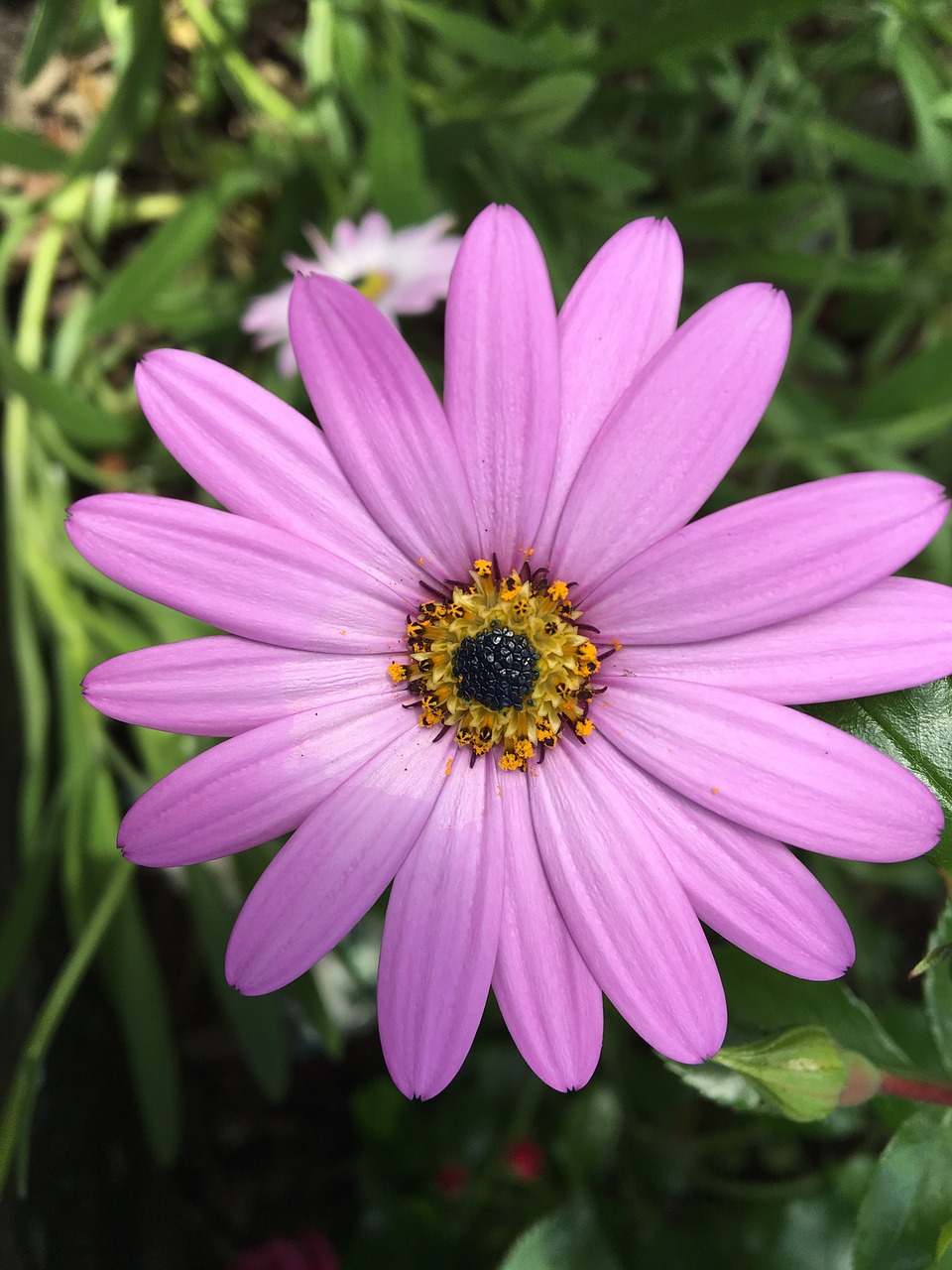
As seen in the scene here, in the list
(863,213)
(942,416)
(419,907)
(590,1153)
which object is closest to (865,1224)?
(419,907)

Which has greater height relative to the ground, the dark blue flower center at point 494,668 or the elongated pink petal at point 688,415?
the elongated pink petal at point 688,415

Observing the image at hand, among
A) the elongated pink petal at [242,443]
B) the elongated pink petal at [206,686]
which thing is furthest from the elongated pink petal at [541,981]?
the elongated pink petal at [242,443]

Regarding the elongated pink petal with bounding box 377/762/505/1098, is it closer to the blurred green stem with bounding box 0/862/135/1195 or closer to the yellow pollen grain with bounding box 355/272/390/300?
the blurred green stem with bounding box 0/862/135/1195

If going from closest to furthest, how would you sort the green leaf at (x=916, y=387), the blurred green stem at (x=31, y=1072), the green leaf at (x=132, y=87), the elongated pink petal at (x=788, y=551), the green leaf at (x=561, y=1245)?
the elongated pink petal at (x=788, y=551), the blurred green stem at (x=31, y=1072), the green leaf at (x=561, y=1245), the green leaf at (x=132, y=87), the green leaf at (x=916, y=387)

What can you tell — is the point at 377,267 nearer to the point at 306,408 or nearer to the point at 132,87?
the point at 306,408

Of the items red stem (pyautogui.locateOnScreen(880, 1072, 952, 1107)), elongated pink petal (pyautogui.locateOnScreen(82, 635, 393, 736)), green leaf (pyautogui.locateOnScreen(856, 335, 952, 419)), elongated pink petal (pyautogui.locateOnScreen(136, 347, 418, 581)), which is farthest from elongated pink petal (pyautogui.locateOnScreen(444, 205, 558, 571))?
green leaf (pyautogui.locateOnScreen(856, 335, 952, 419))

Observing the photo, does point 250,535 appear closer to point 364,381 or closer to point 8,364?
point 364,381

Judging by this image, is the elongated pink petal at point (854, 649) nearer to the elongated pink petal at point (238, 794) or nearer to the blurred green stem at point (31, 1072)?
the elongated pink petal at point (238, 794)
